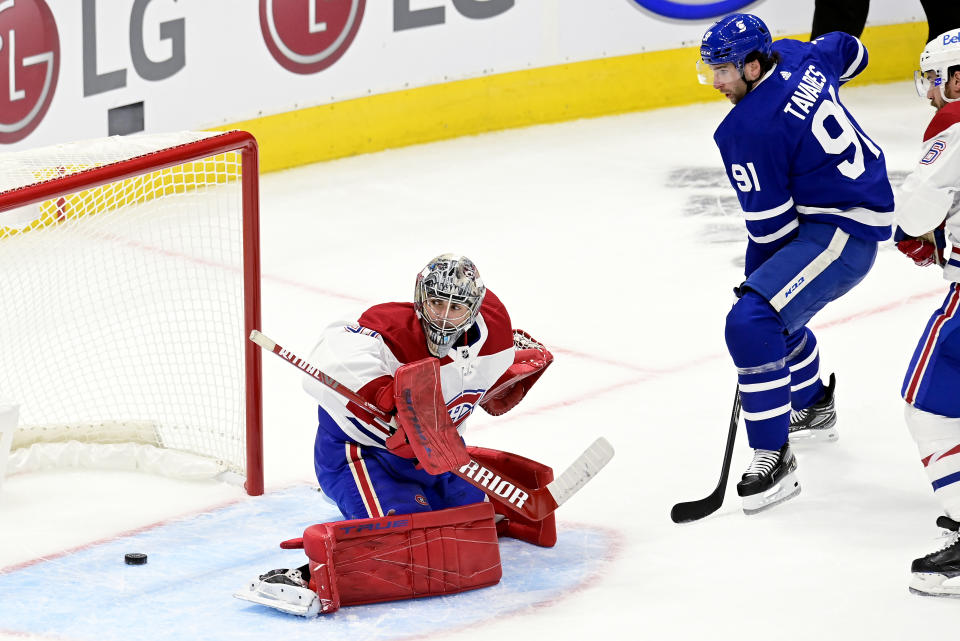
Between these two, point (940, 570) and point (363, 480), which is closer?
point (940, 570)

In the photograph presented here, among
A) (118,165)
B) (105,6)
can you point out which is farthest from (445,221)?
(118,165)

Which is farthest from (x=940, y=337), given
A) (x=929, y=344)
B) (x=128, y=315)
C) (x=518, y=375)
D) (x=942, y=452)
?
(x=128, y=315)

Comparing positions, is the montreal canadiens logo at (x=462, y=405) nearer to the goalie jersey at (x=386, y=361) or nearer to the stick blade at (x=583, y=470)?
the goalie jersey at (x=386, y=361)

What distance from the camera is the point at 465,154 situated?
7016 mm

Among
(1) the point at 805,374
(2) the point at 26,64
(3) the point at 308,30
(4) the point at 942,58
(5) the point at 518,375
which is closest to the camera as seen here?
(4) the point at 942,58

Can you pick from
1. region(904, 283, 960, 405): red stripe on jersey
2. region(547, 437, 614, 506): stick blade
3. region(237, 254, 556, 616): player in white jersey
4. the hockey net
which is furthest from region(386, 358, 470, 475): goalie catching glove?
region(904, 283, 960, 405): red stripe on jersey

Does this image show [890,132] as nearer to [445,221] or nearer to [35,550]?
[445,221]

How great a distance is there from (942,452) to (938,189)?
509mm

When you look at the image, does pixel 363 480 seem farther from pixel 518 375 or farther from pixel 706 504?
pixel 706 504

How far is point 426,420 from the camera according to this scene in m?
Result: 3.18

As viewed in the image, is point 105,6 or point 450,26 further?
point 450,26

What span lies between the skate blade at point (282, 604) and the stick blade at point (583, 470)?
0.59 metres

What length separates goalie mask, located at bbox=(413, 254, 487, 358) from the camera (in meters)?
3.18

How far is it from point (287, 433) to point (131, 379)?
44cm
